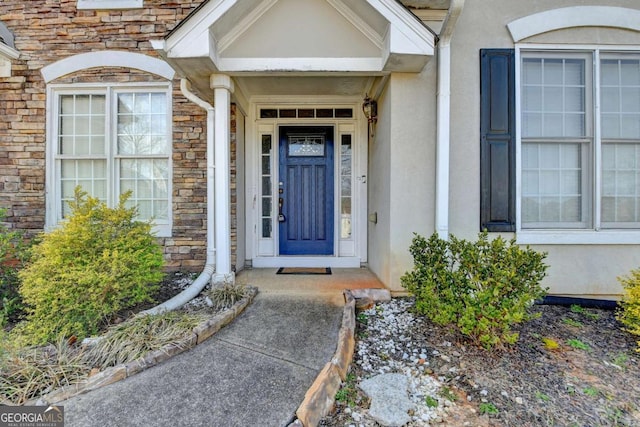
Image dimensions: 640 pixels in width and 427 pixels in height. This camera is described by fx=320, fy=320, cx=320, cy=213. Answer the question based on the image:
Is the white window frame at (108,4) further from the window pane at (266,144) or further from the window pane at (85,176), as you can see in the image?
the window pane at (266,144)

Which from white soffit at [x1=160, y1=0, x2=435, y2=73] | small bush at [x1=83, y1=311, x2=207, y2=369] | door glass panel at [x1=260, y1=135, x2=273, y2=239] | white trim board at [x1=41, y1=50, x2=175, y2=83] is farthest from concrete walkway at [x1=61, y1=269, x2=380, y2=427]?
white trim board at [x1=41, y1=50, x2=175, y2=83]

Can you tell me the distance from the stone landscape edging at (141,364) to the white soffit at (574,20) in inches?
179

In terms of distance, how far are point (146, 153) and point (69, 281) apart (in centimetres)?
249

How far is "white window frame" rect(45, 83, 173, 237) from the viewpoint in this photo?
467cm

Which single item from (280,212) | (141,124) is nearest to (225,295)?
(280,212)

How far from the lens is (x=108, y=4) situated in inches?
180

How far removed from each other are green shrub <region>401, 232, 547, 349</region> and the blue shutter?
3.87 feet

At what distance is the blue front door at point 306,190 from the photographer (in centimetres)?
515

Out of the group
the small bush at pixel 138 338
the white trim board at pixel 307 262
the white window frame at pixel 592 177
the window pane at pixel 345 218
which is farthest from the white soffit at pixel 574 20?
the small bush at pixel 138 338

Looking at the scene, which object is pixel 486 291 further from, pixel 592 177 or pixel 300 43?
pixel 300 43

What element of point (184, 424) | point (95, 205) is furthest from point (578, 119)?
point (95, 205)

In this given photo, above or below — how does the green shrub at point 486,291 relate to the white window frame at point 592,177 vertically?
below

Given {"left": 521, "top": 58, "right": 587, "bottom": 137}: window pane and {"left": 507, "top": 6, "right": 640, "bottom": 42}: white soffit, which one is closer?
{"left": 507, "top": 6, "right": 640, "bottom": 42}: white soffit

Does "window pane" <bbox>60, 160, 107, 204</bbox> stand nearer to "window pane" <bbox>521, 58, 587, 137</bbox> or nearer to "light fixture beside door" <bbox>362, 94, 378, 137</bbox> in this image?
"light fixture beside door" <bbox>362, 94, 378, 137</bbox>
